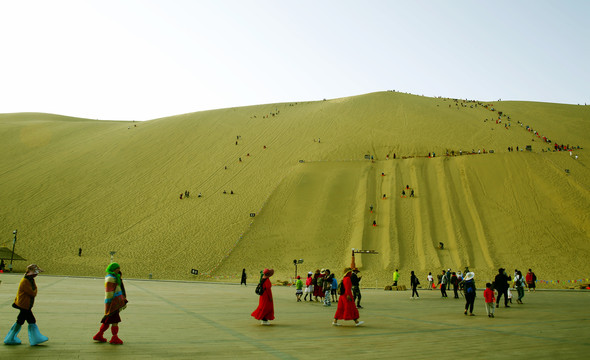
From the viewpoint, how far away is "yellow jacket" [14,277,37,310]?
7.06m

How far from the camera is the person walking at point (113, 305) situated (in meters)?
7.32

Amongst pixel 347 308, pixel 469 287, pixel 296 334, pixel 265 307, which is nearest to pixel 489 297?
pixel 469 287

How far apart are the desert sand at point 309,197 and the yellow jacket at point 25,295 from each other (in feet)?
71.2

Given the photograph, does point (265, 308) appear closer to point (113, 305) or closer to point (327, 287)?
point (113, 305)

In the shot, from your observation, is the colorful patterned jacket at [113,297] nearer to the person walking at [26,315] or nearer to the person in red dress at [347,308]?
the person walking at [26,315]

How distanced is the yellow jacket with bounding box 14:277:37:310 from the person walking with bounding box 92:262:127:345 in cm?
112

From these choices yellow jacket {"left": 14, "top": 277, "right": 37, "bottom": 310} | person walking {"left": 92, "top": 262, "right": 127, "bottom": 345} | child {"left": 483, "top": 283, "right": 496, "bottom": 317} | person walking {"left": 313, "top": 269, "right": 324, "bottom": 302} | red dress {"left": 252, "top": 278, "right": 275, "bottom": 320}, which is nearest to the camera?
yellow jacket {"left": 14, "top": 277, "right": 37, "bottom": 310}

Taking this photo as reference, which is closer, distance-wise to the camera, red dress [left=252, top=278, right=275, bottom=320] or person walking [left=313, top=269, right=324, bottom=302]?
red dress [left=252, top=278, right=275, bottom=320]

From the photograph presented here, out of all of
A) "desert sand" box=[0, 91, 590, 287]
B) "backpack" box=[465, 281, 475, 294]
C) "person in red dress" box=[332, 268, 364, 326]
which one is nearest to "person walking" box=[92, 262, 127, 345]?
"person in red dress" box=[332, 268, 364, 326]

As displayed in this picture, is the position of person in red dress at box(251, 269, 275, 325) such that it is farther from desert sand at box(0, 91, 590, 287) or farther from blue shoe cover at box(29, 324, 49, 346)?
desert sand at box(0, 91, 590, 287)

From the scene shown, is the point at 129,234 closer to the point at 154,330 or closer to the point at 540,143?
the point at 154,330

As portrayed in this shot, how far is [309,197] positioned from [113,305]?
31361 millimetres

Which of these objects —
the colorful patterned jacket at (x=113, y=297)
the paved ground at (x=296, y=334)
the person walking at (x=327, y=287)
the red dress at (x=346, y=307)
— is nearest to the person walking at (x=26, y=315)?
the paved ground at (x=296, y=334)

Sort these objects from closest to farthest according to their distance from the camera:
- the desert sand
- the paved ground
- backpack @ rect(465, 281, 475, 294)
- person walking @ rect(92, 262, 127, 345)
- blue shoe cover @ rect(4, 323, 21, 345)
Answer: the paved ground
blue shoe cover @ rect(4, 323, 21, 345)
person walking @ rect(92, 262, 127, 345)
backpack @ rect(465, 281, 475, 294)
the desert sand
